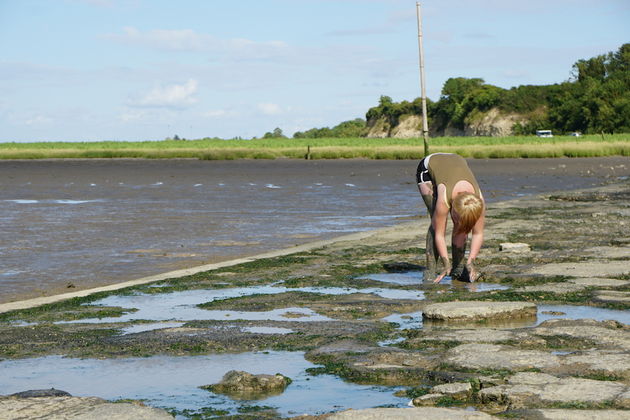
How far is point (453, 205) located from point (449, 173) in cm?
35

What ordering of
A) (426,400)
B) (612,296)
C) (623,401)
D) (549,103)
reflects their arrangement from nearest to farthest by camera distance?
(623,401) → (426,400) → (612,296) → (549,103)

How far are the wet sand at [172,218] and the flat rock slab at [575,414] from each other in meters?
5.95

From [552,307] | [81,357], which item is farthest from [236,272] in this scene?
[81,357]

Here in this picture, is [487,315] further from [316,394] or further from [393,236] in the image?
[393,236]

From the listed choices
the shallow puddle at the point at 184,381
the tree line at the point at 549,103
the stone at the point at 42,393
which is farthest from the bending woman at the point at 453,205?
the tree line at the point at 549,103

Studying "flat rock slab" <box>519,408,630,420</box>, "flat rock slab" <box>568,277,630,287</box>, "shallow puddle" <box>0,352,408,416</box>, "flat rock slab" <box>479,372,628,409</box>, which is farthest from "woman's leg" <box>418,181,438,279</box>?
"flat rock slab" <box>519,408,630,420</box>

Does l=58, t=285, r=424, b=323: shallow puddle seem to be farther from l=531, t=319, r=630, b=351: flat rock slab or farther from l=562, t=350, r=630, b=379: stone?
l=562, t=350, r=630, b=379: stone

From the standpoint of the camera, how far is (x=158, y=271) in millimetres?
10922

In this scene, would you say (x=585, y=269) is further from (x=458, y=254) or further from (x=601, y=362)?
(x=601, y=362)

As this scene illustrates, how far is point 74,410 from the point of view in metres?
4.36

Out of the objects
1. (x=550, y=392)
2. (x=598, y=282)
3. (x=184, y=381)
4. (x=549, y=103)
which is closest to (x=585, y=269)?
Result: (x=598, y=282)

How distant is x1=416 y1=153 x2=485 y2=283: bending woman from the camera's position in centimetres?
880

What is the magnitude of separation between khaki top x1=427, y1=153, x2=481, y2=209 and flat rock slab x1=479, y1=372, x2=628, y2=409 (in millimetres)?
4105

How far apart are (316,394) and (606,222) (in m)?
10.9
